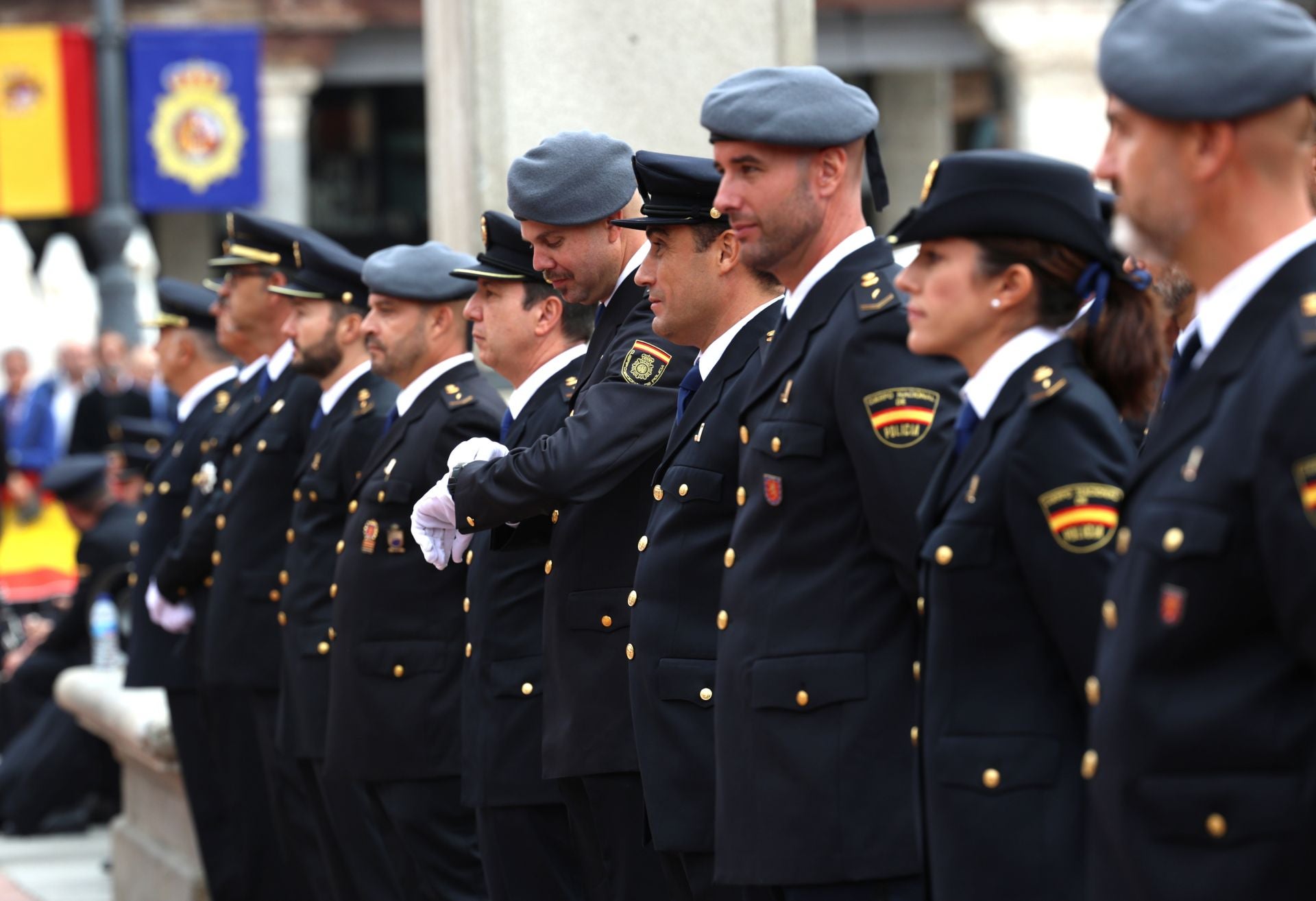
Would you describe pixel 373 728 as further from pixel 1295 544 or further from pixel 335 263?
pixel 1295 544

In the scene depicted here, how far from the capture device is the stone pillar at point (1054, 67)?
77.6 ft

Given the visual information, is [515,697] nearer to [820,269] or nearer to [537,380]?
[537,380]

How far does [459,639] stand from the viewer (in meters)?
5.61

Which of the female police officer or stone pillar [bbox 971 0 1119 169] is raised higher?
stone pillar [bbox 971 0 1119 169]

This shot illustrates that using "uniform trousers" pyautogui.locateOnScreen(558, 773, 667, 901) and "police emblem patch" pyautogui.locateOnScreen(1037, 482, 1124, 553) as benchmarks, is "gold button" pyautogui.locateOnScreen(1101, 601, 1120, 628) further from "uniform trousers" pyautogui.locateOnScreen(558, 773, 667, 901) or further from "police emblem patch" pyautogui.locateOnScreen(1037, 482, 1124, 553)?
"uniform trousers" pyautogui.locateOnScreen(558, 773, 667, 901)

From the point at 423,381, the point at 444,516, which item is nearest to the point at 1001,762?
Result: the point at 444,516

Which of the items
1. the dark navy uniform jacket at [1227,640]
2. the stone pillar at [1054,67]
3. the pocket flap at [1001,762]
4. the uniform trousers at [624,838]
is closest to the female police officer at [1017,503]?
the pocket flap at [1001,762]

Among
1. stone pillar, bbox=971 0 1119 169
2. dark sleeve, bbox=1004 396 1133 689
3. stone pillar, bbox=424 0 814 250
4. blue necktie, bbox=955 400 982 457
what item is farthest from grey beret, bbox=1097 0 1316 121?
stone pillar, bbox=971 0 1119 169

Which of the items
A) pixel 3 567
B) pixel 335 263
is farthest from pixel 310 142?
pixel 335 263

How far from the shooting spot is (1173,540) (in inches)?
103

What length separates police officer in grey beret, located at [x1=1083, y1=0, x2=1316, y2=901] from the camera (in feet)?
8.32

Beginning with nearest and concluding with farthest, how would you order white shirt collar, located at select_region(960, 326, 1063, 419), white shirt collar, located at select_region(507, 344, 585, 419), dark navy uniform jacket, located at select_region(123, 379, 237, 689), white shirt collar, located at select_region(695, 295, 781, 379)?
white shirt collar, located at select_region(960, 326, 1063, 419), white shirt collar, located at select_region(695, 295, 781, 379), white shirt collar, located at select_region(507, 344, 585, 419), dark navy uniform jacket, located at select_region(123, 379, 237, 689)

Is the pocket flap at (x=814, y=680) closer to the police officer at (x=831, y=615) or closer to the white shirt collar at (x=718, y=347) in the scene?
the police officer at (x=831, y=615)

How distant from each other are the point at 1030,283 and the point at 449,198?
427 centimetres
